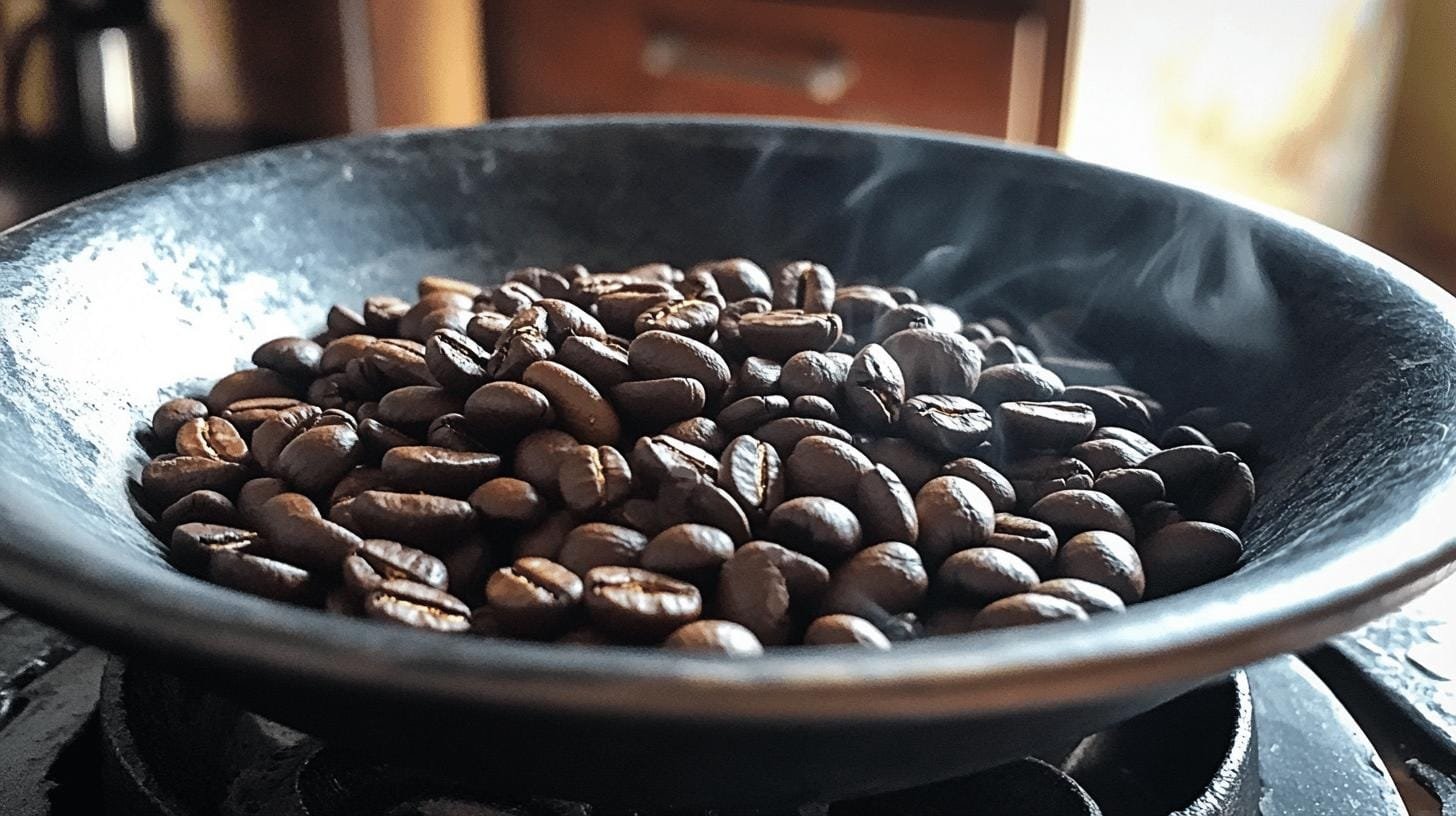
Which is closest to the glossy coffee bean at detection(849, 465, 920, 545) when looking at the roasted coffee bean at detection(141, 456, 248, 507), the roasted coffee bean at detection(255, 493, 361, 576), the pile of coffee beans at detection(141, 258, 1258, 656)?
the pile of coffee beans at detection(141, 258, 1258, 656)

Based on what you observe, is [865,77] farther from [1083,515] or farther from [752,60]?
[1083,515]

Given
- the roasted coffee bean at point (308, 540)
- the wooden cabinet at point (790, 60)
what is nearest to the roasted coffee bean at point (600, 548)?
the roasted coffee bean at point (308, 540)

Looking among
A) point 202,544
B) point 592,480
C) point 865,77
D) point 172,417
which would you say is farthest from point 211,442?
point 865,77

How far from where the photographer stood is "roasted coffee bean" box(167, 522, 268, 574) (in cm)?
70

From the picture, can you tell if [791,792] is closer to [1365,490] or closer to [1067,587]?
[1067,587]

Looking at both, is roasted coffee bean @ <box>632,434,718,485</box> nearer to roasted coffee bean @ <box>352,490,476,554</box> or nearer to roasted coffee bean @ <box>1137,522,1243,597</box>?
roasted coffee bean @ <box>352,490,476,554</box>

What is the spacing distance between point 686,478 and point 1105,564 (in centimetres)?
22

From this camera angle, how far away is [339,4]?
2.25m

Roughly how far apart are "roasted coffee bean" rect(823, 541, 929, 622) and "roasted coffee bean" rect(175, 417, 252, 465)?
1.26 ft

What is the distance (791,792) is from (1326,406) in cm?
43

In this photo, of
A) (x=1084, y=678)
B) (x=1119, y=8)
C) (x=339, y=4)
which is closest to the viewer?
(x=1084, y=678)

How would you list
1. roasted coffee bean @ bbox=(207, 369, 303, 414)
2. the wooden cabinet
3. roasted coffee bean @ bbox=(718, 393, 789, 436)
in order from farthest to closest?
the wooden cabinet
roasted coffee bean @ bbox=(207, 369, 303, 414)
roasted coffee bean @ bbox=(718, 393, 789, 436)

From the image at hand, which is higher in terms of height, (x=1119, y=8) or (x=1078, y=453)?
(x=1119, y=8)

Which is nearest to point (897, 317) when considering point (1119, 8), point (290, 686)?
point (290, 686)
